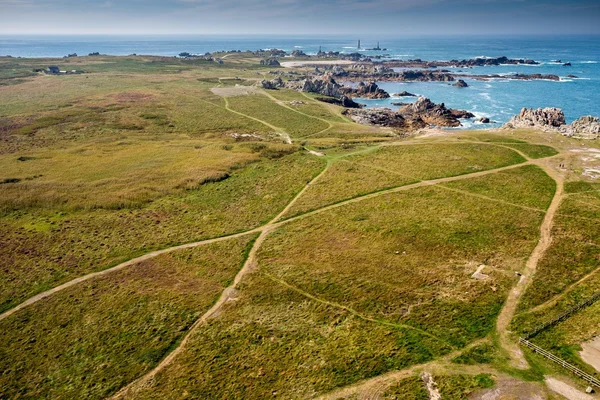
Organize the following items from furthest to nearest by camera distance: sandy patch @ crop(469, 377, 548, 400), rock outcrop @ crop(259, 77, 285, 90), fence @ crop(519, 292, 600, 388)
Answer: rock outcrop @ crop(259, 77, 285, 90)
fence @ crop(519, 292, 600, 388)
sandy patch @ crop(469, 377, 548, 400)

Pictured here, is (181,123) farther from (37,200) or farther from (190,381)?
(190,381)

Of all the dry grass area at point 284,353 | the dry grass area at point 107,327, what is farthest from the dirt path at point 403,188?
the dry grass area at point 284,353

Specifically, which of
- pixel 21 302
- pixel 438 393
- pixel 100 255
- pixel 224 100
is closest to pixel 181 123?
pixel 224 100

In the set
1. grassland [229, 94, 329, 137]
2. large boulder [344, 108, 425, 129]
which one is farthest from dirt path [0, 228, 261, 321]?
large boulder [344, 108, 425, 129]

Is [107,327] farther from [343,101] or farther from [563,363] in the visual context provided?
[343,101]

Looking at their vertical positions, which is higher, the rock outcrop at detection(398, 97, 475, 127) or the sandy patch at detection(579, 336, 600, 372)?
the rock outcrop at detection(398, 97, 475, 127)

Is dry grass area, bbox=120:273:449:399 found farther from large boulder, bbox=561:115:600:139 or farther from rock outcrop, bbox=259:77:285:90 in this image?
rock outcrop, bbox=259:77:285:90

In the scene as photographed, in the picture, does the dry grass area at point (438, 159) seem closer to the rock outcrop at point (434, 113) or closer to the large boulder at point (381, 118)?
the large boulder at point (381, 118)
